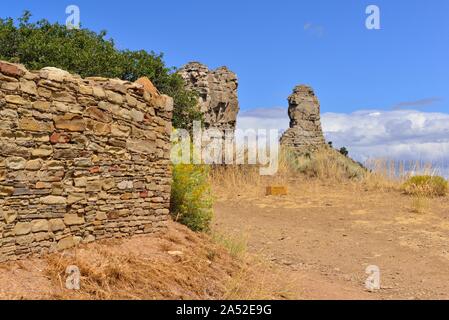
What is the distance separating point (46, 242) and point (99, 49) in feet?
42.6

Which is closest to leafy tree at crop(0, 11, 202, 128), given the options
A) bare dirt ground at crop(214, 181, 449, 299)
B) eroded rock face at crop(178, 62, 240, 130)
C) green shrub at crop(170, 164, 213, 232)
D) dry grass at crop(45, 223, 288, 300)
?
eroded rock face at crop(178, 62, 240, 130)

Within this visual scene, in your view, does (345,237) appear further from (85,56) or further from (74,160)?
(85,56)

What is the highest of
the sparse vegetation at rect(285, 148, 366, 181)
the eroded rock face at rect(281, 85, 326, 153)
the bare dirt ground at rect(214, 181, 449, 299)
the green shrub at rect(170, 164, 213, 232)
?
the eroded rock face at rect(281, 85, 326, 153)

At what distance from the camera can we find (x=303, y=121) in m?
30.2

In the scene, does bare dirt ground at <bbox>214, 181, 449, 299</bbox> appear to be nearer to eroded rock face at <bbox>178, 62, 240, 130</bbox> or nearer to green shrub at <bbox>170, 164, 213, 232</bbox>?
green shrub at <bbox>170, 164, 213, 232</bbox>

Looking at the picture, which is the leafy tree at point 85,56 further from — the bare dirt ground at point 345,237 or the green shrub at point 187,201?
the green shrub at point 187,201

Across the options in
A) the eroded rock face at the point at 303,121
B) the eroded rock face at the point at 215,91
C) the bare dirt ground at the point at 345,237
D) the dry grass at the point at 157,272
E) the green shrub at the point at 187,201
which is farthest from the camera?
the eroded rock face at the point at 303,121

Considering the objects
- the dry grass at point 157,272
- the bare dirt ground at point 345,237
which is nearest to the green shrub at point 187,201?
the dry grass at point 157,272

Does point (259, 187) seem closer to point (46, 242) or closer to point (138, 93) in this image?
point (138, 93)

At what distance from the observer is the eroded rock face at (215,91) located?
74.0 ft

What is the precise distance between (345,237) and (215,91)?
1299cm

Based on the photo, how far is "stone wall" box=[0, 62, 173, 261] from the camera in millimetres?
5629

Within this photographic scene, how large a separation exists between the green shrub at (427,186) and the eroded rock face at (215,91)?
938 cm

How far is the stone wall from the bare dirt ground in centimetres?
274
